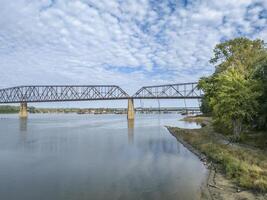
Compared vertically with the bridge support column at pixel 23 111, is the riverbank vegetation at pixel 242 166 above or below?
below

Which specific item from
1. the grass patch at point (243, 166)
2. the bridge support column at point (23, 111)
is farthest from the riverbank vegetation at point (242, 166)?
the bridge support column at point (23, 111)

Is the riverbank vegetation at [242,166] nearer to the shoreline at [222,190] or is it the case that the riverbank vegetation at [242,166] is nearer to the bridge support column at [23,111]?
the shoreline at [222,190]

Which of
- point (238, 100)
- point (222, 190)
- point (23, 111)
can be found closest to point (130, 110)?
point (23, 111)

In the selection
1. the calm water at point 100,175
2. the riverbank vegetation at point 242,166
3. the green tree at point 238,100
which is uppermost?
the green tree at point 238,100

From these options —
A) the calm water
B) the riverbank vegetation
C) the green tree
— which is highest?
the green tree

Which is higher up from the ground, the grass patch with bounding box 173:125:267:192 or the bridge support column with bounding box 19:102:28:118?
the bridge support column with bounding box 19:102:28:118

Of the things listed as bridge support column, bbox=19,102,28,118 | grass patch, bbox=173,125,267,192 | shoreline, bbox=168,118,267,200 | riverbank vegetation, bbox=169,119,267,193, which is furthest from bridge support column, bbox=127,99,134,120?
shoreline, bbox=168,118,267,200

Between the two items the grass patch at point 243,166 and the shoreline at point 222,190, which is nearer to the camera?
the shoreline at point 222,190

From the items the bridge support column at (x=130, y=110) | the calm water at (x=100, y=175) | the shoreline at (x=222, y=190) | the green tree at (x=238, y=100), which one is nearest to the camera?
the shoreline at (x=222, y=190)

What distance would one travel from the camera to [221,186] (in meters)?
18.7

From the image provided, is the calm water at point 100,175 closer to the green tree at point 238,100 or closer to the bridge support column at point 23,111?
the green tree at point 238,100

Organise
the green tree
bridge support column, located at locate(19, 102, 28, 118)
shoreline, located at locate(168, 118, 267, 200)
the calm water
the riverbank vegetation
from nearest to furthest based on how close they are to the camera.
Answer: shoreline, located at locate(168, 118, 267, 200), the riverbank vegetation, the calm water, the green tree, bridge support column, located at locate(19, 102, 28, 118)

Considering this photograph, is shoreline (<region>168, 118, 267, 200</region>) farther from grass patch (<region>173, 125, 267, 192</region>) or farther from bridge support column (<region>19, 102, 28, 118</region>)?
bridge support column (<region>19, 102, 28, 118</region>)

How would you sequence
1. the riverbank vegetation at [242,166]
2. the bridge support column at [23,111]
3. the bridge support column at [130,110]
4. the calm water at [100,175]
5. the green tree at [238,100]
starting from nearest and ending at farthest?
the riverbank vegetation at [242,166] → the calm water at [100,175] → the green tree at [238,100] → the bridge support column at [130,110] → the bridge support column at [23,111]
